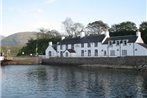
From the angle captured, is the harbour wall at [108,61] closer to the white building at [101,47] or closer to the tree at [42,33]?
the white building at [101,47]

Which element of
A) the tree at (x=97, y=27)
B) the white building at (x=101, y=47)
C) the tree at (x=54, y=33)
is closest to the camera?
the white building at (x=101, y=47)

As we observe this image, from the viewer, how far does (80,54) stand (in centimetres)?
7275

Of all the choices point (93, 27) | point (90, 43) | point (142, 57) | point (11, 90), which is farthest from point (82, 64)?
point (93, 27)

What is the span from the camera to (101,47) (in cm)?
6656

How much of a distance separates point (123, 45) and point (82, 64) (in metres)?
9.54

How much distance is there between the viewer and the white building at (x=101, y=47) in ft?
194

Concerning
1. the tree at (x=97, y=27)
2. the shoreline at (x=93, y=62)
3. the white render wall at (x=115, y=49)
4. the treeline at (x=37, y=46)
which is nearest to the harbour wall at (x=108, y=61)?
the shoreline at (x=93, y=62)

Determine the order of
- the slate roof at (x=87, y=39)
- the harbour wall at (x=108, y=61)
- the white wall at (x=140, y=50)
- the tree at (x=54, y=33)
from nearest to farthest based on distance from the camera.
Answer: the harbour wall at (x=108, y=61), the white wall at (x=140, y=50), the slate roof at (x=87, y=39), the tree at (x=54, y=33)

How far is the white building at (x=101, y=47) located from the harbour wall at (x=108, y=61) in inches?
145

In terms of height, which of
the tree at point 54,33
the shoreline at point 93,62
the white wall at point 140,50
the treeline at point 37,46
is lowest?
the shoreline at point 93,62

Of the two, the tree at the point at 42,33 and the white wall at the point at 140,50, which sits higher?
the tree at the point at 42,33

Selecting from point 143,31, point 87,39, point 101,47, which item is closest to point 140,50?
point 101,47

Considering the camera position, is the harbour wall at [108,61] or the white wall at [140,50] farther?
the white wall at [140,50]

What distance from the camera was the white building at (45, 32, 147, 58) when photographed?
5912 cm
